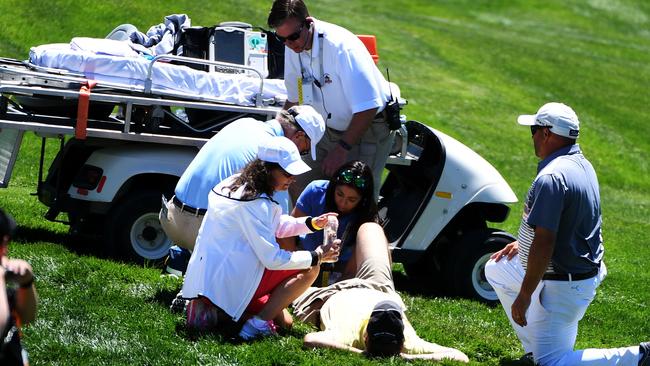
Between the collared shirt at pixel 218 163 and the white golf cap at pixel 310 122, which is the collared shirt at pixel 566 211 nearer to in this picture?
the white golf cap at pixel 310 122

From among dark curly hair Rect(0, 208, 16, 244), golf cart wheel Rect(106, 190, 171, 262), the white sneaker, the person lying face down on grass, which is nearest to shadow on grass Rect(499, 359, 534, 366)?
the person lying face down on grass

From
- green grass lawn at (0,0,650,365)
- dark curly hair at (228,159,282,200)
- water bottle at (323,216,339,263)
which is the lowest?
green grass lawn at (0,0,650,365)

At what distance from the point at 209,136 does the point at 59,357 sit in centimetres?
299

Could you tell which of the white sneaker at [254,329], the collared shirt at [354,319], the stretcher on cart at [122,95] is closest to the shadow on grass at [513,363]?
the collared shirt at [354,319]

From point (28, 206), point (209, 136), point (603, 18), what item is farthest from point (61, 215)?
point (603, 18)

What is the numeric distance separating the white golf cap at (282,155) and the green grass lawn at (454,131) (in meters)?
1.02

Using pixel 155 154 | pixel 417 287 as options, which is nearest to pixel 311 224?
pixel 155 154

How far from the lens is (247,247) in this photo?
21.2 ft

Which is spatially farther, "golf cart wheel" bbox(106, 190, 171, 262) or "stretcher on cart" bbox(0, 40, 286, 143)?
"golf cart wheel" bbox(106, 190, 171, 262)

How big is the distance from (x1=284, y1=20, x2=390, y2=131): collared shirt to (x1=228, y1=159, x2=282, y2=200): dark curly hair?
1683mm

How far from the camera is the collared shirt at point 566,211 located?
6.18 metres

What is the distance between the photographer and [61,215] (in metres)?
10.4

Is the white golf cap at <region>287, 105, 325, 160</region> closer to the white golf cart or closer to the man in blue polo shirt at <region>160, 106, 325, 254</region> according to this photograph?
the man in blue polo shirt at <region>160, 106, 325, 254</region>

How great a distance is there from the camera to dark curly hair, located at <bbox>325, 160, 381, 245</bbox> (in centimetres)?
768
